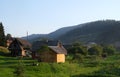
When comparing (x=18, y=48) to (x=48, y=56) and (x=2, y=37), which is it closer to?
(x=2, y=37)

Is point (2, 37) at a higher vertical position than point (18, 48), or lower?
higher

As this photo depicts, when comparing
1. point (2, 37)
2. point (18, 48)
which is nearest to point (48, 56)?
point (18, 48)

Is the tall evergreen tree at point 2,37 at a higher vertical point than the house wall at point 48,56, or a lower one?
higher

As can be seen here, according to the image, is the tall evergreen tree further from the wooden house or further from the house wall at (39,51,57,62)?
the house wall at (39,51,57,62)

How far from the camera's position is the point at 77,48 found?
92688mm

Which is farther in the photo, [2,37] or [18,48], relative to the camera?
[2,37]

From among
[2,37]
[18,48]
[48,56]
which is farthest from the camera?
[2,37]

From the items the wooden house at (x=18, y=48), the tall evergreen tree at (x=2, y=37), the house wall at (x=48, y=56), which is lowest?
the house wall at (x=48, y=56)

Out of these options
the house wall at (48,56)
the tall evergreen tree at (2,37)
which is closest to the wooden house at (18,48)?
the tall evergreen tree at (2,37)

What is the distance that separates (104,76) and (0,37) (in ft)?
169

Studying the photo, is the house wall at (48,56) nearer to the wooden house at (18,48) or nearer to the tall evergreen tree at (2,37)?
the wooden house at (18,48)

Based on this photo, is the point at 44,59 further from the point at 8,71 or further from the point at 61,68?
the point at 8,71

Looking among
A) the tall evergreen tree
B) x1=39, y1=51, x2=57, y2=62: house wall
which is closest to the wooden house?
the tall evergreen tree

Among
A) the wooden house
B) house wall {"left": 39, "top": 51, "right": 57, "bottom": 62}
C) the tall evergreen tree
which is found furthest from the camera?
the tall evergreen tree
